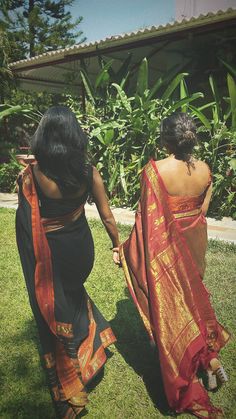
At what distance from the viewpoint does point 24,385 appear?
2404 mm

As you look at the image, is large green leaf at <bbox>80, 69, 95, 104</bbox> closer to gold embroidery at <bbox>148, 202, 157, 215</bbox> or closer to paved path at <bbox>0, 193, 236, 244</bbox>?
paved path at <bbox>0, 193, 236, 244</bbox>

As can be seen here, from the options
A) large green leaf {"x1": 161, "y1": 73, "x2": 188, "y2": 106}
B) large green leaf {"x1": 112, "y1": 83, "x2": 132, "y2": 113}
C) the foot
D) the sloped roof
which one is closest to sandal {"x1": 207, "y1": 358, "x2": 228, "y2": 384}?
the foot

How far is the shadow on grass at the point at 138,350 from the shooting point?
7.70 ft

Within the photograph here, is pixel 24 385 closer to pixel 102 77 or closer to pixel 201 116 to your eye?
pixel 201 116

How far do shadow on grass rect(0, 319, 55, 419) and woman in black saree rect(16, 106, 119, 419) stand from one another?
0.61ft

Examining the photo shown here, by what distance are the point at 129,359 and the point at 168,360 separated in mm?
752

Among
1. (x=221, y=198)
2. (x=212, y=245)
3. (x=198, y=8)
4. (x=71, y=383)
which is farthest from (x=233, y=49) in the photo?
(x=198, y=8)

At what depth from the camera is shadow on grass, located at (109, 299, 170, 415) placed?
2348 mm

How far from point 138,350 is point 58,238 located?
50.5 inches

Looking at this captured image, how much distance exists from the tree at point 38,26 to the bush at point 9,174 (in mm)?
12184

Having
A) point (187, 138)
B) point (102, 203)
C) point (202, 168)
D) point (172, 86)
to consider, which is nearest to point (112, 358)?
point (102, 203)

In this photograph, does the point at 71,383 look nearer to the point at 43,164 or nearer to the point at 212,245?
the point at 43,164

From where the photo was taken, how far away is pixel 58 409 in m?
2.11

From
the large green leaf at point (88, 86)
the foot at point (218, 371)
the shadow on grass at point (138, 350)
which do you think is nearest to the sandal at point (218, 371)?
the foot at point (218, 371)
